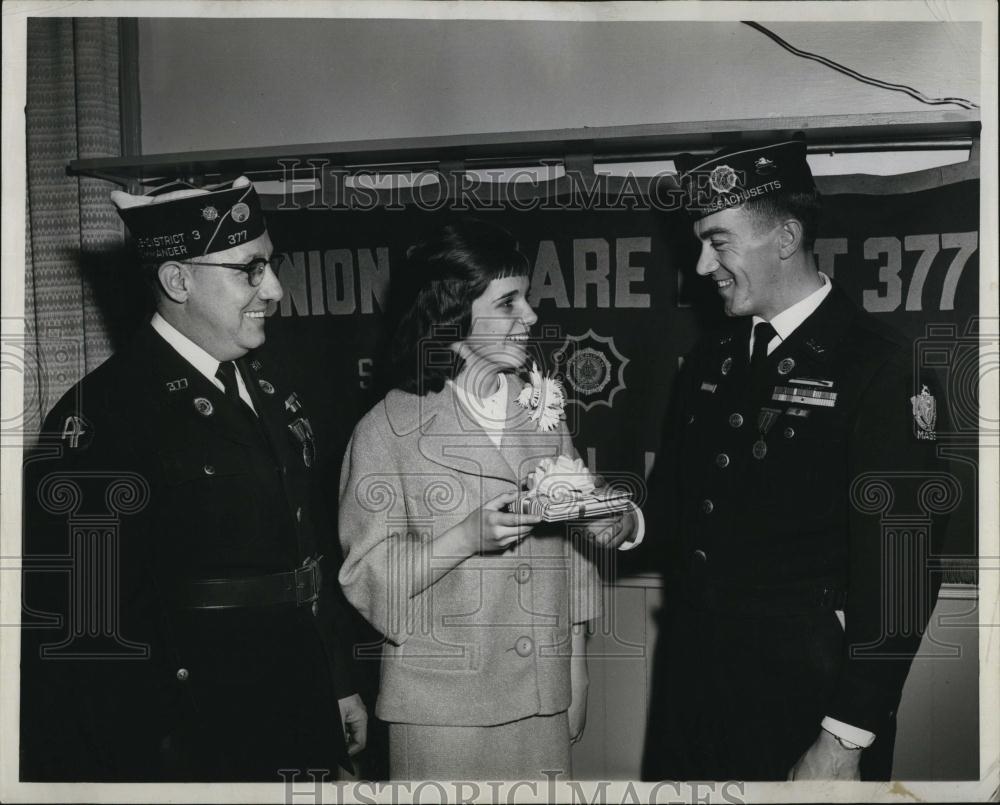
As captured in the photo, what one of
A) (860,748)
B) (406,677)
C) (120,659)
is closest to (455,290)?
(406,677)

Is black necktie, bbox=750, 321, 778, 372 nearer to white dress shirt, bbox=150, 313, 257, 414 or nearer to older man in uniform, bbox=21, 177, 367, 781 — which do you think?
older man in uniform, bbox=21, 177, 367, 781

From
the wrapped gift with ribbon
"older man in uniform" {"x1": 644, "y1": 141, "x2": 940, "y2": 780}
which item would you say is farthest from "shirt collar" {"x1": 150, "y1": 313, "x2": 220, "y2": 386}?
"older man in uniform" {"x1": 644, "y1": 141, "x2": 940, "y2": 780}

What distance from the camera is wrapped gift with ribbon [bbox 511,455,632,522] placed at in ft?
5.36

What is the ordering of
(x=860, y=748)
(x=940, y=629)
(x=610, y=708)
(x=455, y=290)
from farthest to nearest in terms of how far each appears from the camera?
(x=610, y=708) < (x=940, y=629) < (x=455, y=290) < (x=860, y=748)

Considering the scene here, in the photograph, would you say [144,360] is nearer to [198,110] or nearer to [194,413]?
[194,413]

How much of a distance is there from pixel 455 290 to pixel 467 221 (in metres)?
0.26

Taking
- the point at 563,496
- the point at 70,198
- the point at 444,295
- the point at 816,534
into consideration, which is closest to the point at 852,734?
the point at 816,534

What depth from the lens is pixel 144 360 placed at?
1.75 meters

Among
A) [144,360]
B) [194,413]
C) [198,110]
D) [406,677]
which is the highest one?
[198,110]

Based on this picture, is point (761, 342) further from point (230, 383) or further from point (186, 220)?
point (186, 220)

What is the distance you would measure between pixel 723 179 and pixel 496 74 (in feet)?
1.92

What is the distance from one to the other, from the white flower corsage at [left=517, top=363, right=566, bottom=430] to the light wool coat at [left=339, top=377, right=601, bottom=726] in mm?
88

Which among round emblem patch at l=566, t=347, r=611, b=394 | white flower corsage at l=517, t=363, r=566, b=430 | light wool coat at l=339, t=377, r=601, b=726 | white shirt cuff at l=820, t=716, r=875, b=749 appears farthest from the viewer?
round emblem patch at l=566, t=347, r=611, b=394

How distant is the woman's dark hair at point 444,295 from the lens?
1762 mm
